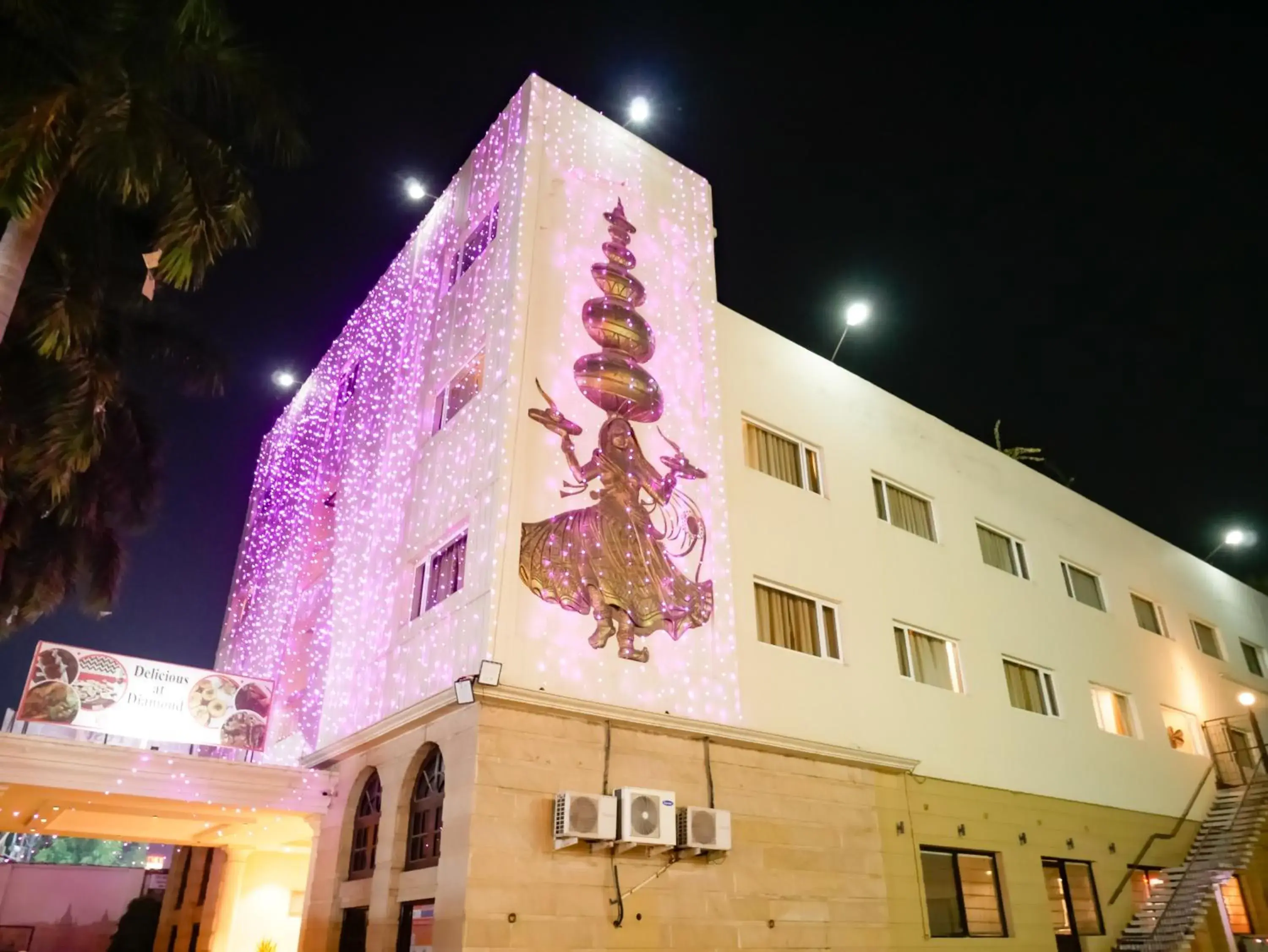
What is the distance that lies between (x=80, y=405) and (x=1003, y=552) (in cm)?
1672

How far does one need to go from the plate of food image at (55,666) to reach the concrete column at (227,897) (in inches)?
300

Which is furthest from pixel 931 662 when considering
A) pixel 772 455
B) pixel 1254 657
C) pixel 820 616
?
pixel 1254 657

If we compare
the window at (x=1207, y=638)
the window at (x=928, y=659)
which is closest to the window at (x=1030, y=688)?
the window at (x=928, y=659)

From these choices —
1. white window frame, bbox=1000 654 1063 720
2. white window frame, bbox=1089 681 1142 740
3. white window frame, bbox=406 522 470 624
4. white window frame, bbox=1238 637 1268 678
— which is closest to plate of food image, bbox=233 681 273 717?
white window frame, bbox=406 522 470 624

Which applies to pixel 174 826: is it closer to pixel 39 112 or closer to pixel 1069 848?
pixel 39 112

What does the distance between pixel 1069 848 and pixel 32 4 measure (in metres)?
20.0

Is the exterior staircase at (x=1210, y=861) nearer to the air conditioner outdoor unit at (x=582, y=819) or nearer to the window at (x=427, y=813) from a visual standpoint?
the air conditioner outdoor unit at (x=582, y=819)

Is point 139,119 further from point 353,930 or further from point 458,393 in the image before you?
point 353,930

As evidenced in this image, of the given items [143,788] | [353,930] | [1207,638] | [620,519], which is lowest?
[353,930]

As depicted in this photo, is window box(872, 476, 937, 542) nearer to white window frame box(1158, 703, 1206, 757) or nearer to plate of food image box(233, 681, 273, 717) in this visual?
white window frame box(1158, 703, 1206, 757)

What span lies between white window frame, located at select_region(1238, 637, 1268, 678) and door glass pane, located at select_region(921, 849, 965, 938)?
16893 millimetres

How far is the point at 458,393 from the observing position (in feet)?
42.8

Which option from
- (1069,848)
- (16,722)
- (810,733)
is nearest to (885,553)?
(810,733)

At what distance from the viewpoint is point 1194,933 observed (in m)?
15.1
